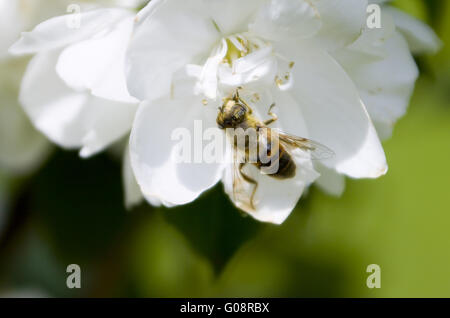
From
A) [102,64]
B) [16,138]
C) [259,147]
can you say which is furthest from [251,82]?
[16,138]

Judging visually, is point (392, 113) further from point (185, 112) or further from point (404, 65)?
point (185, 112)

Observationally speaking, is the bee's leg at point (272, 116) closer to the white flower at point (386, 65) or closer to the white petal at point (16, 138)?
the white flower at point (386, 65)

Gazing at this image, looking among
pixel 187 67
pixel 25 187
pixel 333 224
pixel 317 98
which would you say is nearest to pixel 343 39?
pixel 317 98

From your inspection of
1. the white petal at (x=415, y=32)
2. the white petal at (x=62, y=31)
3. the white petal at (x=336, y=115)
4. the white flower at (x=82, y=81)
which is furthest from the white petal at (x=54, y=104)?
the white petal at (x=415, y=32)

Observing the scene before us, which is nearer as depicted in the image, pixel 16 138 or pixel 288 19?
pixel 288 19

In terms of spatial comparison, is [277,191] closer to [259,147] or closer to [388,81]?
[259,147]
